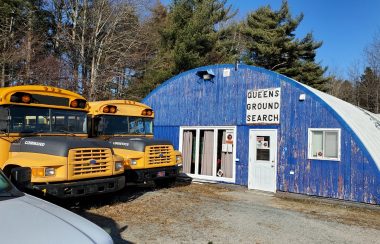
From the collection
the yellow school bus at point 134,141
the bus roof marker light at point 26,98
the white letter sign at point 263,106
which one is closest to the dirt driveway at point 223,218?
the yellow school bus at point 134,141

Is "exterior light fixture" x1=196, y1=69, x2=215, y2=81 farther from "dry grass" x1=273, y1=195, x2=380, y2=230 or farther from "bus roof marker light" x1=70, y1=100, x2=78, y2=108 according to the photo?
"bus roof marker light" x1=70, y1=100, x2=78, y2=108

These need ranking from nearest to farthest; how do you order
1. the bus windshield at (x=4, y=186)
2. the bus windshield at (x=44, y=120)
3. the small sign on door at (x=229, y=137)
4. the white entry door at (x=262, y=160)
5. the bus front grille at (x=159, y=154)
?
the bus windshield at (x=4, y=186) < the bus windshield at (x=44, y=120) < the bus front grille at (x=159, y=154) < the white entry door at (x=262, y=160) < the small sign on door at (x=229, y=137)

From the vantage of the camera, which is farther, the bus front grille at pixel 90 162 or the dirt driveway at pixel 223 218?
the bus front grille at pixel 90 162

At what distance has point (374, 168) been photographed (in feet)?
34.9

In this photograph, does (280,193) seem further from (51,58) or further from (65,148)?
(51,58)

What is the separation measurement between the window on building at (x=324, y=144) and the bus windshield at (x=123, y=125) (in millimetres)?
5491

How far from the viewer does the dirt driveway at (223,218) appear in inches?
281

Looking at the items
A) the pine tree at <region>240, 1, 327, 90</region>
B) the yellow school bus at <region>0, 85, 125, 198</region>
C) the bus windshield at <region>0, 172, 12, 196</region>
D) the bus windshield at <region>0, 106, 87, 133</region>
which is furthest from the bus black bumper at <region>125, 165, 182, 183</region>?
the pine tree at <region>240, 1, 327, 90</region>

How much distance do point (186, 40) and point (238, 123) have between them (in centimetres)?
1611

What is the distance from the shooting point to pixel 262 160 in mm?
13430

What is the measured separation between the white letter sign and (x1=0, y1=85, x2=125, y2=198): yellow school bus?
6359mm

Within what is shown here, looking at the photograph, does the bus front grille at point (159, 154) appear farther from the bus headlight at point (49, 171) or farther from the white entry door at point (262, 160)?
the bus headlight at point (49, 171)

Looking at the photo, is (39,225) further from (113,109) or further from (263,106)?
(263,106)

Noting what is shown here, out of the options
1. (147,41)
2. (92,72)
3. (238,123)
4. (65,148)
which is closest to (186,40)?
(147,41)
